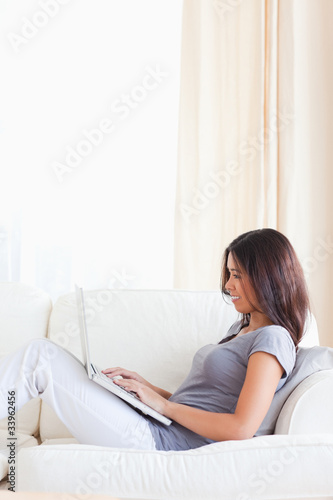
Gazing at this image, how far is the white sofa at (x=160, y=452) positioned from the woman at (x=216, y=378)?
88 mm

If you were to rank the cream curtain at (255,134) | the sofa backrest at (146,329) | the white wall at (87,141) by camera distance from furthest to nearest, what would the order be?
1. the white wall at (87,141)
2. the cream curtain at (255,134)
3. the sofa backrest at (146,329)

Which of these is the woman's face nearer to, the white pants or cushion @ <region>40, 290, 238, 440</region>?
cushion @ <region>40, 290, 238, 440</region>

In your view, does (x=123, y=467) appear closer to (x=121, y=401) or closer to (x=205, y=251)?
(x=121, y=401)

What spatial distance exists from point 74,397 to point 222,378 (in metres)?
0.39

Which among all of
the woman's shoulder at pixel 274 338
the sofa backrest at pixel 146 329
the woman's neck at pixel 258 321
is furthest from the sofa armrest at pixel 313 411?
the sofa backrest at pixel 146 329

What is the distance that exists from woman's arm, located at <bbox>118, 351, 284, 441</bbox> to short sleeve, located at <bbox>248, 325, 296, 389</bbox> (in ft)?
0.04

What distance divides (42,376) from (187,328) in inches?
24.5

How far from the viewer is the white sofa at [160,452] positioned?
116cm

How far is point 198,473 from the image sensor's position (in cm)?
116

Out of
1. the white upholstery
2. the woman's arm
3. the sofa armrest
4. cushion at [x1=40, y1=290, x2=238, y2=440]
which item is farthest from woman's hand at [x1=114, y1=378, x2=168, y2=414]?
the white upholstery

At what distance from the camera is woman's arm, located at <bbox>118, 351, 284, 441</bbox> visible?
1.30m

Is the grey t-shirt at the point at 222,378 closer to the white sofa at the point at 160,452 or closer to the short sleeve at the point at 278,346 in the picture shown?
the short sleeve at the point at 278,346

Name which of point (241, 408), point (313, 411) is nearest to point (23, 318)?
point (241, 408)

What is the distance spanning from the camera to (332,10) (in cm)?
257
